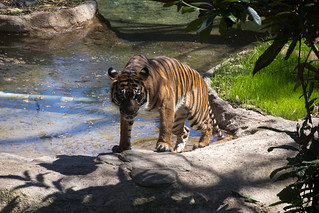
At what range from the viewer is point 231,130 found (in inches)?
203

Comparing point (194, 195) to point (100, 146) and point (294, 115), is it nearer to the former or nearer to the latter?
point (100, 146)

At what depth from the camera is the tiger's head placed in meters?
3.52

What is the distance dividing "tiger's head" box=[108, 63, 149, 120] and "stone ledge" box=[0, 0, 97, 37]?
6199mm

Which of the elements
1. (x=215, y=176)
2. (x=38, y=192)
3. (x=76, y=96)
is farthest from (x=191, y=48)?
(x=38, y=192)

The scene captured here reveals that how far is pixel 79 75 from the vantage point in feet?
23.7

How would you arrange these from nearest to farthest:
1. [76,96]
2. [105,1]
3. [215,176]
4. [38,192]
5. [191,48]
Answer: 1. [38,192]
2. [215,176]
3. [76,96]
4. [191,48]
5. [105,1]

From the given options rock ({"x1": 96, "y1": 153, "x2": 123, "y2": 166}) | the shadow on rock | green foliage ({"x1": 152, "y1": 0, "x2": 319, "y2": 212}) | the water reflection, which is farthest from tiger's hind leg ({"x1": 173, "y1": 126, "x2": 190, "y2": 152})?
green foliage ({"x1": 152, "y1": 0, "x2": 319, "y2": 212})

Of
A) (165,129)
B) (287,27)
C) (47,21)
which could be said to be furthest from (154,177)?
(47,21)

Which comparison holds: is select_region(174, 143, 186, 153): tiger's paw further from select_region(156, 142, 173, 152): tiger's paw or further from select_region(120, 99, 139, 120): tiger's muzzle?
select_region(120, 99, 139, 120): tiger's muzzle

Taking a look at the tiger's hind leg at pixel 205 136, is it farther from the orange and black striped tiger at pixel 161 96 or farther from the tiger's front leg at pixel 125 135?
the tiger's front leg at pixel 125 135

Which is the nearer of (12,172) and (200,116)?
(12,172)

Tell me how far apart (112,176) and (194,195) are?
23.2 inches

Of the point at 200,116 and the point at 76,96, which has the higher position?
the point at 200,116

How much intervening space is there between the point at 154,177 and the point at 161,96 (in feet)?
3.29
